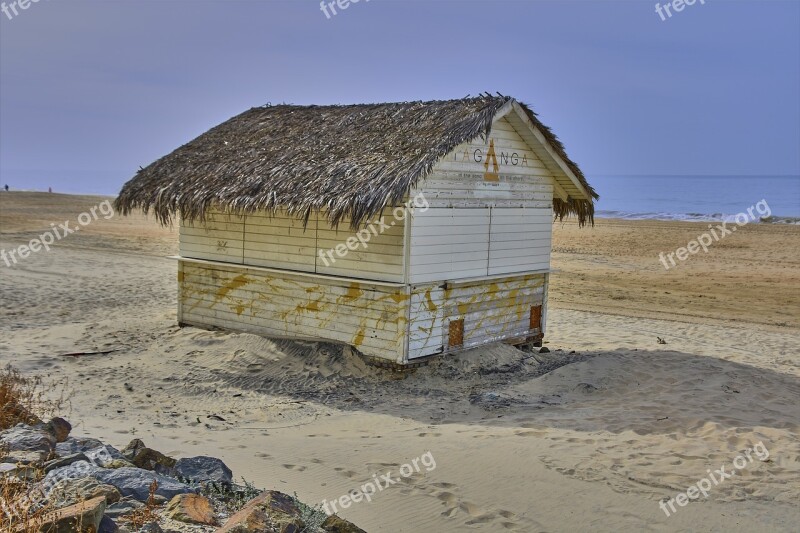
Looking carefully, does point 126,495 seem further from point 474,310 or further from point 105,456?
point 474,310

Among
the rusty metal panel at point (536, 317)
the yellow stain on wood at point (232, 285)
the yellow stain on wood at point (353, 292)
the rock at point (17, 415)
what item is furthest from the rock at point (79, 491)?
the rusty metal panel at point (536, 317)

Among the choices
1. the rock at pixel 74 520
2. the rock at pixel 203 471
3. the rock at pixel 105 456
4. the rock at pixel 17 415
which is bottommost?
the rock at pixel 203 471

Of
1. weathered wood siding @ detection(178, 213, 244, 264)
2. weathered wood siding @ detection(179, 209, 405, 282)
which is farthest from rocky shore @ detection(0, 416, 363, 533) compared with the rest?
weathered wood siding @ detection(178, 213, 244, 264)

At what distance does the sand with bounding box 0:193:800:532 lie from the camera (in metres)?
7.13

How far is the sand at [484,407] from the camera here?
7129 millimetres

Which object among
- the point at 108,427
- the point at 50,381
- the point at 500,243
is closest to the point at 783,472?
the point at 500,243

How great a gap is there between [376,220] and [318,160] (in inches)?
64.3

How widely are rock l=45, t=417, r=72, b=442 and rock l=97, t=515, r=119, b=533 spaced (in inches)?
95.2

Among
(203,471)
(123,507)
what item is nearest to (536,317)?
(203,471)

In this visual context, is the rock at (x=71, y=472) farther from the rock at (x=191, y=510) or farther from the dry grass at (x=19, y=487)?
the rock at (x=191, y=510)

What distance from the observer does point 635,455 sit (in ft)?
26.4

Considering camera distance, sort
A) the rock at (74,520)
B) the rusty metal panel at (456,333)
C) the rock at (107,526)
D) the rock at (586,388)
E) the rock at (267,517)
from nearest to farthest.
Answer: the rock at (74,520)
the rock at (107,526)
the rock at (267,517)
the rock at (586,388)
the rusty metal panel at (456,333)

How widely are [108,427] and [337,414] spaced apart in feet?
8.85

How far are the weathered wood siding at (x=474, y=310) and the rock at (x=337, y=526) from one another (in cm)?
516
